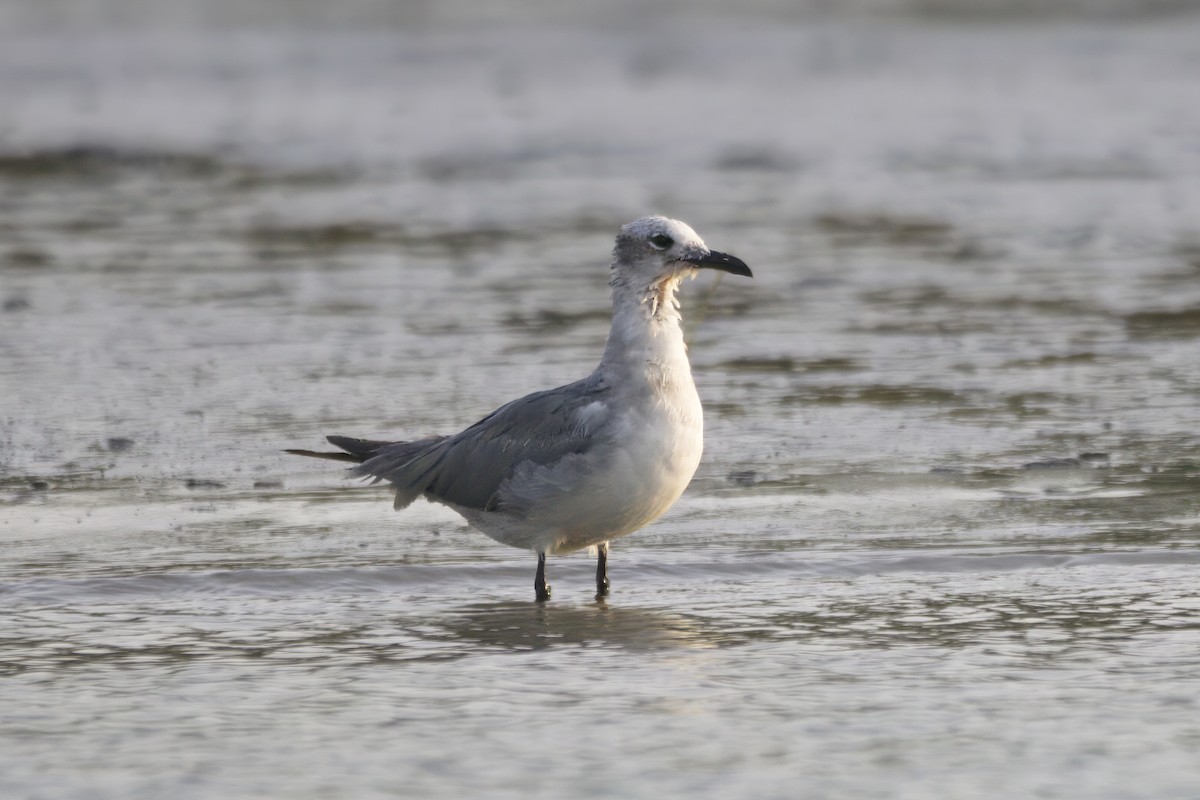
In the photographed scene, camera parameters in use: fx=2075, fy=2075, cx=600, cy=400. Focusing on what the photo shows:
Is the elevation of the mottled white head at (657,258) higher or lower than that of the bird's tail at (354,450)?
higher

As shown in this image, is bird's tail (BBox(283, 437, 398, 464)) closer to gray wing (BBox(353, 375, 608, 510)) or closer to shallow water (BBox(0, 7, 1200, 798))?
gray wing (BBox(353, 375, 608, 510))

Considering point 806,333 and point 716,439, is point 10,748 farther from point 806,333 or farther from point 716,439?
point 806,333

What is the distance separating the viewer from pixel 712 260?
6.50 meters

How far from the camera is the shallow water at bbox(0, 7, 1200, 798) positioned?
489cm

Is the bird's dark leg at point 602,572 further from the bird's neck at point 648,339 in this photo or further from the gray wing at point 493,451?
the bird's neck at point 648,339

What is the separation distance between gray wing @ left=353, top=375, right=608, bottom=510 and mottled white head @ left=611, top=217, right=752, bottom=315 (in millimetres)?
331

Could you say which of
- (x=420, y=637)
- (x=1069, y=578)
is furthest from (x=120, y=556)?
(x=1069, y=578)

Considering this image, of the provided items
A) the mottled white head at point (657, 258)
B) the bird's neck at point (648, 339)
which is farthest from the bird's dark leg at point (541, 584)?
the mottled white head at point (657, 258)

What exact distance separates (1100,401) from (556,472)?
11.4ft

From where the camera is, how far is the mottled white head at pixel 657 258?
648 cm

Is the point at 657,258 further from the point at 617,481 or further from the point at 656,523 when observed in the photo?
the point at 656,523

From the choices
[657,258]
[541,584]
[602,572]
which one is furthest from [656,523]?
[657,258]

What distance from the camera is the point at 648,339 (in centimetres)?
639

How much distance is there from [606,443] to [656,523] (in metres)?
1.19
